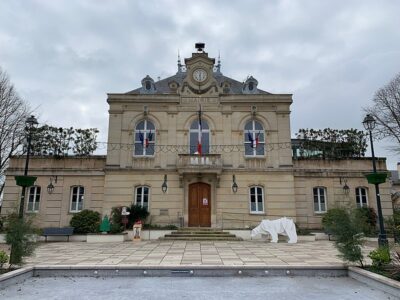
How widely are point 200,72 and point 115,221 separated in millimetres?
10317

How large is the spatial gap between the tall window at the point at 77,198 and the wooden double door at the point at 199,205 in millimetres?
6474

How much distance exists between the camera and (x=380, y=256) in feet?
24.2

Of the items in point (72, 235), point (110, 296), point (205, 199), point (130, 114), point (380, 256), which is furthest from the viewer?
point (130, 114)

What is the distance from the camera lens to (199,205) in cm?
1767

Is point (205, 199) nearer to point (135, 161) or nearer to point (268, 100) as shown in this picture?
point (135, 161)

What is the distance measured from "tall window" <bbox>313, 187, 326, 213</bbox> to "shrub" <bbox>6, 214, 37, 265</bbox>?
1538cm

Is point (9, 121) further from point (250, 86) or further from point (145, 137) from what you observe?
point (250, 86)

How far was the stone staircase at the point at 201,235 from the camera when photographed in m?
15.2

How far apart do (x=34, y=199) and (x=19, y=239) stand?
442 inches

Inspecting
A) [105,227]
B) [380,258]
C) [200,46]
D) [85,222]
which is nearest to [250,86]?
[200,46]

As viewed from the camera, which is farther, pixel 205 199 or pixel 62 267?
pixel 205 199

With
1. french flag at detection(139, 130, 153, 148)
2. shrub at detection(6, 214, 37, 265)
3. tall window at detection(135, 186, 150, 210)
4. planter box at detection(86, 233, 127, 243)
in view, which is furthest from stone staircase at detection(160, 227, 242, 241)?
shrub at detection(6, 214, 37, 265)

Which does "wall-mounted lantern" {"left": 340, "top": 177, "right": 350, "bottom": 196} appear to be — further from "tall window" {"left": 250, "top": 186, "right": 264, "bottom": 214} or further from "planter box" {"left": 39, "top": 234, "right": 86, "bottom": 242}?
"planter box" {"left": 39, "top": 234, "right": 86, "bottom": 242}

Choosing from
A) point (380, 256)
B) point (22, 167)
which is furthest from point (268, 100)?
point (22, 167)
